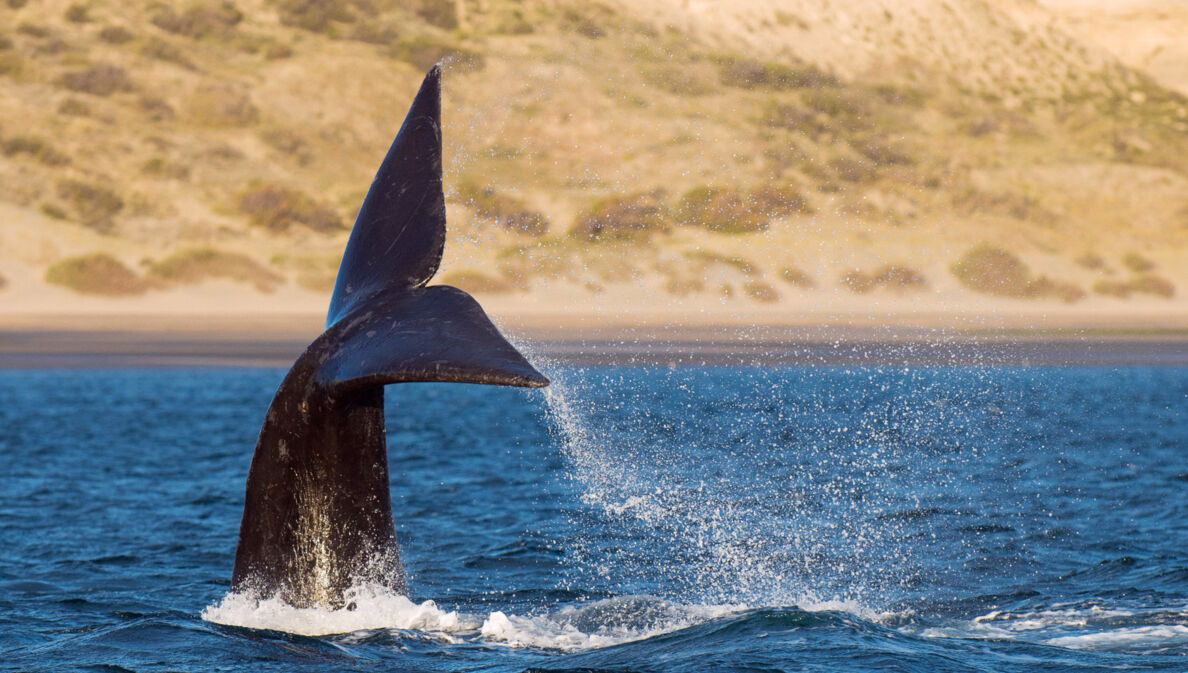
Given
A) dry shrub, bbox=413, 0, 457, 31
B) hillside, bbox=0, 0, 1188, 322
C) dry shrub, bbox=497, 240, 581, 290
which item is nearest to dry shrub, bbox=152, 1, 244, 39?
hillside, bbox=0, 0, 1188, 322

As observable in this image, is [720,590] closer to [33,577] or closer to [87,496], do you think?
[33,577]

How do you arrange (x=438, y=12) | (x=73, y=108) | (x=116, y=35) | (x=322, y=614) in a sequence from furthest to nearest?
(x=438, y=12) < (x=116, y=35) < (x=73, y=108) < (x=322, y=614)

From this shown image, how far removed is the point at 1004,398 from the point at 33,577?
125 feet

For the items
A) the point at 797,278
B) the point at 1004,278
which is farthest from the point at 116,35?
the point at 1004,278

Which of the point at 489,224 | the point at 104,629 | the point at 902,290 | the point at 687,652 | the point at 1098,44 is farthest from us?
the point at 1098,44

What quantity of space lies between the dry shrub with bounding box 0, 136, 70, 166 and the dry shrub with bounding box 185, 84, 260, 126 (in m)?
9.23

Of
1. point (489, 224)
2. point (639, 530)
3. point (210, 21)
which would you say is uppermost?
point (210, 21)

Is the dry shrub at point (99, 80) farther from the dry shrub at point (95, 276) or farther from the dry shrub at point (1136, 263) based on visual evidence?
the dry shrub at point (1136, 263)

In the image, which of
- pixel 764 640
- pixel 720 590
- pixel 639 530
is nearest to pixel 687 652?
pixel 764 640

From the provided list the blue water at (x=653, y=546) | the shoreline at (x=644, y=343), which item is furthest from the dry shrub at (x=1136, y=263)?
the blue water at (x=653, y=546)

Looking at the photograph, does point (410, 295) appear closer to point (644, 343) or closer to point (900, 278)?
point (644, 343)

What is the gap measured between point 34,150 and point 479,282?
27.6m

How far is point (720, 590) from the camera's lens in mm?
13055

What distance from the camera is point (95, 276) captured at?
63625 mm
